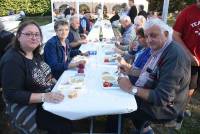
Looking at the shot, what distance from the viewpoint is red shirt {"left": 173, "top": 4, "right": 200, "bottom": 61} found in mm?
3363

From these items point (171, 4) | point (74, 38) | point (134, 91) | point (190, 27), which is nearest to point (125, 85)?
point (134, 91)

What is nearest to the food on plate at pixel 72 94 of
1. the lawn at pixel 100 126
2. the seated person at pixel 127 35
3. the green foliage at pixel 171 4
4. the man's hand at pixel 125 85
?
the man's hand at pixel 125 85

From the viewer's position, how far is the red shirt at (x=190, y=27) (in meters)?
3.36

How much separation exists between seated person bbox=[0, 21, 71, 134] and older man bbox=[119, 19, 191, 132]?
659 mm

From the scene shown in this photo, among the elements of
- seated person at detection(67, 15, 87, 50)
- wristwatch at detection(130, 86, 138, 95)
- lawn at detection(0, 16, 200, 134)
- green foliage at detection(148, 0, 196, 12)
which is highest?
wristwatch at detection(130, 86, 138, 95)

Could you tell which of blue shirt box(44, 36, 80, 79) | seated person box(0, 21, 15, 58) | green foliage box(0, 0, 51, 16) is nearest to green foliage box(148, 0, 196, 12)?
green foliage box(0, 0, 51, 16)

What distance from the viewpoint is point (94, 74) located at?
10.2 feet

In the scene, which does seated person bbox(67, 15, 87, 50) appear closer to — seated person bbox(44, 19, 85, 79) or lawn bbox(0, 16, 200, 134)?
seated person bbox(44, 19, 85, 79)

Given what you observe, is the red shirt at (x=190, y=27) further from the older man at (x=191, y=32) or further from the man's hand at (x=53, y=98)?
the man's hand at (x=53, y=98)

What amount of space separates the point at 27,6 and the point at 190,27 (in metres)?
16.5

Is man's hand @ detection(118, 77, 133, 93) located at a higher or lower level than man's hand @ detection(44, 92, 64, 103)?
higher

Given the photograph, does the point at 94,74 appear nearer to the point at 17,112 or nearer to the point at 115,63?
the point at 115,63

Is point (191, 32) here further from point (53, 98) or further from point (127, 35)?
point (127, 35)

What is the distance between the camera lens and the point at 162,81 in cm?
231
